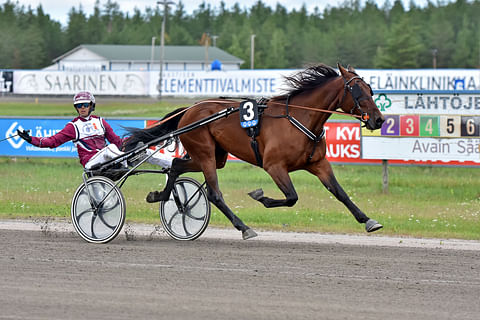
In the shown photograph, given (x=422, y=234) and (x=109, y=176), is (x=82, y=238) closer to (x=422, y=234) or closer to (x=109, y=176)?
(x=109, y=176)

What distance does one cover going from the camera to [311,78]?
29.9 feet

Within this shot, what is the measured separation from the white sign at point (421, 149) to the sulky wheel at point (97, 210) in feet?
21.1

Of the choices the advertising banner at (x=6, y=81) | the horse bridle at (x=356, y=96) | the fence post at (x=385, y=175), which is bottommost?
the fence post at (x=385, y=175)

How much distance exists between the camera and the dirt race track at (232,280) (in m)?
5.68

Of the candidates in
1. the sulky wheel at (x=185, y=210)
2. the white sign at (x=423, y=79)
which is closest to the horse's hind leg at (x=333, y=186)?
the sulky wheel at (x=185, y=210)

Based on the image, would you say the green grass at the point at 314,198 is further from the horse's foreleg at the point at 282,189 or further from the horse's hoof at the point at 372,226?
the horse's foreleg at the point at 282,189

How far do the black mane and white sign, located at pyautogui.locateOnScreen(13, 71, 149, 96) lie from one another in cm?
3602

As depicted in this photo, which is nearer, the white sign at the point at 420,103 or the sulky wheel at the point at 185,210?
the sulky wheel at the point at 185,210

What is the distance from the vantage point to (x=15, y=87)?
147 feet

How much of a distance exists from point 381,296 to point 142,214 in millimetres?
6215

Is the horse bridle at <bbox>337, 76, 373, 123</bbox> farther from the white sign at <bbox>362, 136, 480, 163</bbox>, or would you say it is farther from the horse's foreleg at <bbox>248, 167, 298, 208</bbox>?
the white sign at <bbox>362, 136, 480, 163</bbox>

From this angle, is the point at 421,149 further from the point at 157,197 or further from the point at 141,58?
the point at 141,58

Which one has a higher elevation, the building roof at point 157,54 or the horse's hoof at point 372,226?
the building roof at point 157,54

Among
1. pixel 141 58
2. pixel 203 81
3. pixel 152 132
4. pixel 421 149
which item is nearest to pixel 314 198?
pixel 421 149
